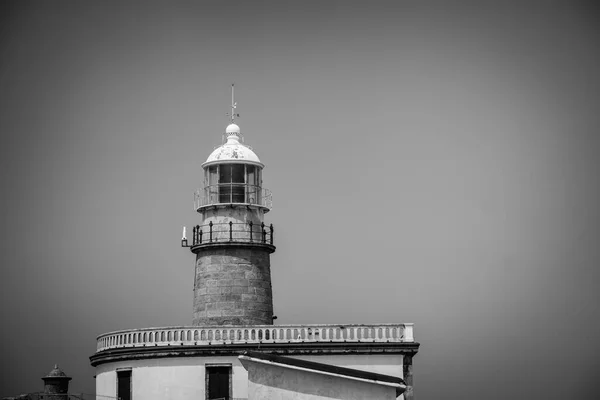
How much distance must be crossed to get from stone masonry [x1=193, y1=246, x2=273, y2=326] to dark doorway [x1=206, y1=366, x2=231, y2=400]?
11.9ft

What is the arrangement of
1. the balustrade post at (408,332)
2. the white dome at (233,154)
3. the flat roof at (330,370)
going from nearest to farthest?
the flat roof at (330,370), the balustrade post at (408,332), the white dome at (233,154)

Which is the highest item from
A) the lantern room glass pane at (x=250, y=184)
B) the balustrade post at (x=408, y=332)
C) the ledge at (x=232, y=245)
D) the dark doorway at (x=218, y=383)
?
the lantern room glass pane at (x=250, y=184)

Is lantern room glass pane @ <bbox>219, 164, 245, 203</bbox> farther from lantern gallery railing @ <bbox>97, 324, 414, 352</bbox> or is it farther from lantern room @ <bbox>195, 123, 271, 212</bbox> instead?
lantern gallery railing @ <bbox>97, 324, 414, 352</bbox>

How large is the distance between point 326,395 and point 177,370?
1006 centimetres

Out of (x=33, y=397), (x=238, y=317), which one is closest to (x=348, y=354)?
(x=238, y=317)

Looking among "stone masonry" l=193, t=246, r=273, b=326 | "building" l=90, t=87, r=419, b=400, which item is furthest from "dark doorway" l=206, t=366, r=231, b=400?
"stone masonry" l=193, t=246, r=273, b=326

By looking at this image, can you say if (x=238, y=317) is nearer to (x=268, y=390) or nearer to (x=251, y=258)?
(x=251, y=258)

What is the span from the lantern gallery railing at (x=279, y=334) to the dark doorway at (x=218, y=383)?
94 centimetres

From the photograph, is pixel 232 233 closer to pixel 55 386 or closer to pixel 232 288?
pixel 232 288

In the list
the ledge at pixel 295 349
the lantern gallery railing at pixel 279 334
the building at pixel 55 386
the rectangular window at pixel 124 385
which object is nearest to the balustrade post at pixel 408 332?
the lantern gallery railing at pixel 279 334

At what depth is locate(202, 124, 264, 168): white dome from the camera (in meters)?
47.1

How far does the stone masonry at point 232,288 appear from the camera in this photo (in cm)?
4588

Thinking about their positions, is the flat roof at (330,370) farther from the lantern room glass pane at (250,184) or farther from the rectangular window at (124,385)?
the lantern room glass pane at (250,184)

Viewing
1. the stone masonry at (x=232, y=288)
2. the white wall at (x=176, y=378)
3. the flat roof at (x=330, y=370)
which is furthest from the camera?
the stone masonry at (x=232, y=288)
